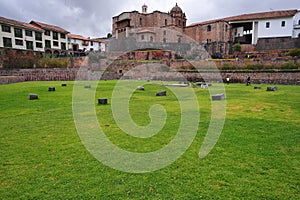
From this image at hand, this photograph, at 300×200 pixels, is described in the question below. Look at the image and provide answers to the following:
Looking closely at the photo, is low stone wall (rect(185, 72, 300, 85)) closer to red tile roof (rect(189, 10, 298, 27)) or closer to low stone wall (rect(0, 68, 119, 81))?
low stone wall (rect(0, 68, 119, 81))

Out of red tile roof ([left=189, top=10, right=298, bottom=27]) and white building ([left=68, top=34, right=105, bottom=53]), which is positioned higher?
red tile roof ([left=189, top=10, right=298, bottom=27])

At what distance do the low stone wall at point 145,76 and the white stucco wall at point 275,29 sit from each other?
23948mm

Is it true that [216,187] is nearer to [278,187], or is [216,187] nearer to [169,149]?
[278,187]

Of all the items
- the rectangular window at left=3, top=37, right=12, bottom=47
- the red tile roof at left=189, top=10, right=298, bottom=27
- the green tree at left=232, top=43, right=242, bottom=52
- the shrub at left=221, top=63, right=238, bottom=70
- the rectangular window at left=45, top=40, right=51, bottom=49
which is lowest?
the shrub at left=221, top=63, right=238, bottom=70

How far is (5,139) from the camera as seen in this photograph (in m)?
6.16

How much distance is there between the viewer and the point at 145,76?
130 ft

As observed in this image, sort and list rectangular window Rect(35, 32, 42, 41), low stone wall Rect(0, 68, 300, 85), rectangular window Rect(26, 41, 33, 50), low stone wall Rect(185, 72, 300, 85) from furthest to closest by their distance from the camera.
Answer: rectangular window Rect(35, 32, 42, 41), rectangular window Rect(26, 41, 33, 50), low stone wall Rect(0, 68, 300, 85), low stone wall Rect(185, 72, 300, 85)

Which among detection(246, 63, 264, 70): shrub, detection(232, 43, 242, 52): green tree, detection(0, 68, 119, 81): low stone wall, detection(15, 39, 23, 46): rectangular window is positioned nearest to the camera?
detection(246, 63, 264, 70): shrub

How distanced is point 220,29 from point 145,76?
2373cm

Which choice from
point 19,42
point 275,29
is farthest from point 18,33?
point 275,29

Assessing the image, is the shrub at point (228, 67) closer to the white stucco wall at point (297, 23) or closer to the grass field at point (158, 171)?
the white stucco wall at point (297, 23)

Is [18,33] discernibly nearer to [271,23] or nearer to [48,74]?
[48,74]

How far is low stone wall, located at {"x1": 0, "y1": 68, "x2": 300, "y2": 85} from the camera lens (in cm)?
2660

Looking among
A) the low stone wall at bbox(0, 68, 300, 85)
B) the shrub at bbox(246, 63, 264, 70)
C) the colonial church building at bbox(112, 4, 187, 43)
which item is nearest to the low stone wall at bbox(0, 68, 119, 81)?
the low stone wall at bbox(0, 68, 300, 85)
